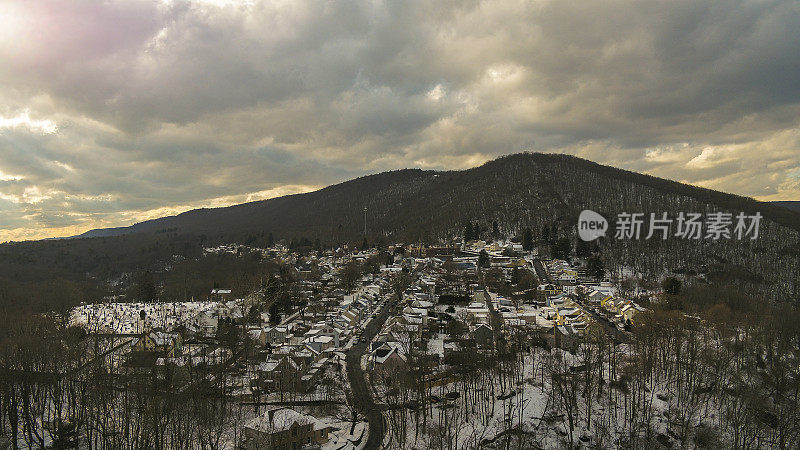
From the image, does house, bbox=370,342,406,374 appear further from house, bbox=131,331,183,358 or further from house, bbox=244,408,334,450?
house, bbox=131,331,183,358

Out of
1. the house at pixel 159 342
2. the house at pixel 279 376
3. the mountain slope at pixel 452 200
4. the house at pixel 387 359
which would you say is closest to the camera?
the house at pixel 279 376

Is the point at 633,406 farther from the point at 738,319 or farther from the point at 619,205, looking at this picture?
the point at 619,205

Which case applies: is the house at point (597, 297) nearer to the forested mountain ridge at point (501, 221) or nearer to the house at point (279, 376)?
the forested mountain ridge at point (501, 221)

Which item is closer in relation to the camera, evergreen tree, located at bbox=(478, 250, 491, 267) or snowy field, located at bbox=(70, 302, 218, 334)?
snowy field, located at bbox=(70, 302, 218, 334)

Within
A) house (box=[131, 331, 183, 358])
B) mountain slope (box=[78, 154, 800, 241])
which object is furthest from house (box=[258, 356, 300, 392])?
A: mountain slope (box=[78, 154, 800, 241])

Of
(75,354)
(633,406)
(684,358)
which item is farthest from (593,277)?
(75,354)

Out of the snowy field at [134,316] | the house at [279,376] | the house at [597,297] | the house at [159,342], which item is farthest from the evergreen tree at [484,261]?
the house at [159,342]

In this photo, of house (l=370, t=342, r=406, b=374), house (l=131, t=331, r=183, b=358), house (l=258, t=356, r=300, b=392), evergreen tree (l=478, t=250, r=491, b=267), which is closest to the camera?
house (l=258, t=356, r=300, b=392)
